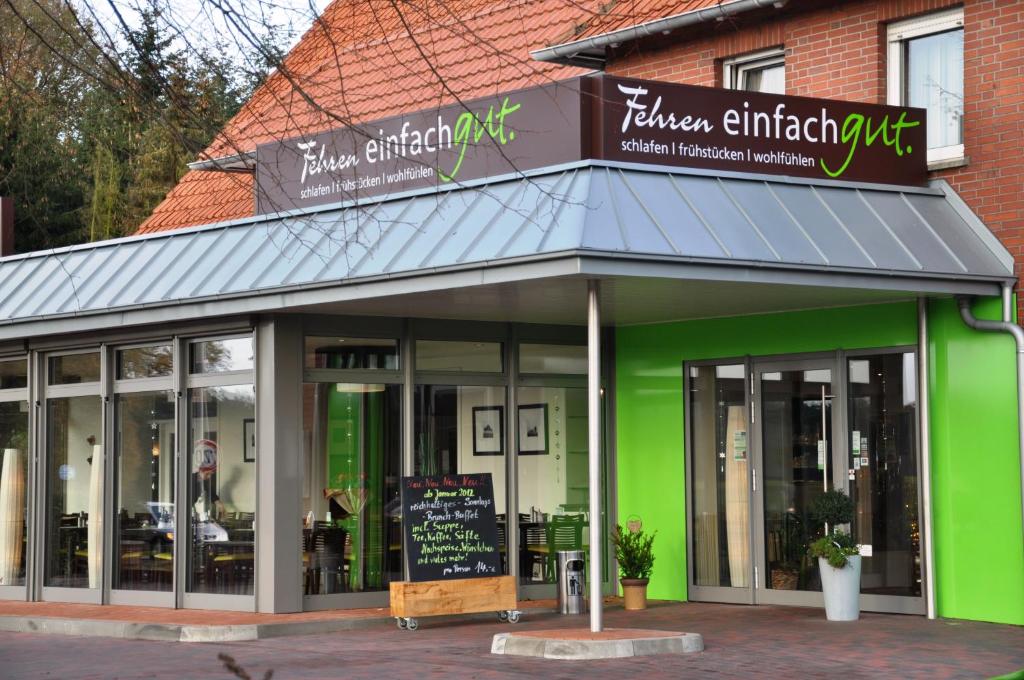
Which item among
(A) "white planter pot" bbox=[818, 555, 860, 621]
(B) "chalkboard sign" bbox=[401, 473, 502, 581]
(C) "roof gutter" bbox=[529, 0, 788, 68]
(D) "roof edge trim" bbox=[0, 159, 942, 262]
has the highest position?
(C) "roof gutter" bbox=[529, 0, 788, 68]

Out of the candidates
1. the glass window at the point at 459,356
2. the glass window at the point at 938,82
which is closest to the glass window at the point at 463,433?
the glass window at the point at 459,356

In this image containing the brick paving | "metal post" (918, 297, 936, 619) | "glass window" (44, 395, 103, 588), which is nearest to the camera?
the brick paving

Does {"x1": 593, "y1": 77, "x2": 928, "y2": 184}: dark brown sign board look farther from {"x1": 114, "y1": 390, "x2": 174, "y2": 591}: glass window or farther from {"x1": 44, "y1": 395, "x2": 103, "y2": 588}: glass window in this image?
{"x1": 44, "y1": 395, "x2": 103, "y2": 588}: glass window

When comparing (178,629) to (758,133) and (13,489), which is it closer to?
(13,489)

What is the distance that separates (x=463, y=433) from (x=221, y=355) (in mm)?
2466

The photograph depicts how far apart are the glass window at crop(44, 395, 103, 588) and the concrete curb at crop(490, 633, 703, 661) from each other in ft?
20.0

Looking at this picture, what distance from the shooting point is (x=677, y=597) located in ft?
51.9

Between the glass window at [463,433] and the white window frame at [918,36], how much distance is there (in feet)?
15.6

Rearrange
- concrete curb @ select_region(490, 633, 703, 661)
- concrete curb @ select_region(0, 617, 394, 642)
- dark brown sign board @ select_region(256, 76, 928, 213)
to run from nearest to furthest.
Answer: concrete curb @ select_region(490, 633, 703, 661) < dark brown sign board @ select_region(256, 76, 928, 213) < concrete curb @ select_region(0, 617, 394, 642)

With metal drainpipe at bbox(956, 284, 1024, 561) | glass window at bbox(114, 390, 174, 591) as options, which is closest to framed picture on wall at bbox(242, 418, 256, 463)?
glass window at bbox(114, 390, 174, 591)

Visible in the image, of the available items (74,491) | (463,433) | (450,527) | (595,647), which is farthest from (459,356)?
(595,647)

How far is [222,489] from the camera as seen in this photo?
49.2 ft

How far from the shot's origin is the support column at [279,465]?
46.6 feet

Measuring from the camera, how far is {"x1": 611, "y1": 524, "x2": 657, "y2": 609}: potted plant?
49.7ft
